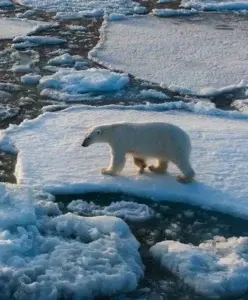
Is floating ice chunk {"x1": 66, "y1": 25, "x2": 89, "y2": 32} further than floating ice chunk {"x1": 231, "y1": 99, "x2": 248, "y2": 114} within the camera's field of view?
Yes

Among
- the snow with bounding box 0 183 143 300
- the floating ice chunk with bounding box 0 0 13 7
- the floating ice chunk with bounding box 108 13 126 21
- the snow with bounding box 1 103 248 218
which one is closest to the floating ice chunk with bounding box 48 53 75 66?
the snow with bounding box 1 103 248 218

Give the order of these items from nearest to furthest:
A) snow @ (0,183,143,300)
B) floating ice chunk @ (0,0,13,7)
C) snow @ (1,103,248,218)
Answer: snow @ (0,183,143,300) < snow @ (1,103,248,218) < floating ice chunk @ (0,0,13,7)

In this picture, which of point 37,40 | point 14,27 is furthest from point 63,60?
point 14,27

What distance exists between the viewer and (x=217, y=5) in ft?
43.7

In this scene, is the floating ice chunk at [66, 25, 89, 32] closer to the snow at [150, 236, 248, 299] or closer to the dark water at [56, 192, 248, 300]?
the dark water at [56, 192, 248, 300]

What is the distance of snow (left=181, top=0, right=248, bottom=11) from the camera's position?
522 inches

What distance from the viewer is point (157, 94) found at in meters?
8.23

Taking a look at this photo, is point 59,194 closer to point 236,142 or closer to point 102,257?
point 102,257

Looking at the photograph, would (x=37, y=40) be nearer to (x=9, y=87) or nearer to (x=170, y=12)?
(x=9, y=87)

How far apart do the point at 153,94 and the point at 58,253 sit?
3.98 meters

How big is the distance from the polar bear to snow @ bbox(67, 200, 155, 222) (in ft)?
1.65

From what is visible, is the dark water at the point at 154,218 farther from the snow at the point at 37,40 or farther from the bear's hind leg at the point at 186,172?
the snow at the point at 37,40

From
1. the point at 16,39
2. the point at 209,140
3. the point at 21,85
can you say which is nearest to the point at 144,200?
the point at 209,140

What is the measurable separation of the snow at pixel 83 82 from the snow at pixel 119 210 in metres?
3.03
